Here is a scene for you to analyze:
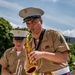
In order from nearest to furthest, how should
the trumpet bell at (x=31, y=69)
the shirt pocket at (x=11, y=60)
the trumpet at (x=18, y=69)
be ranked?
the trumpet bell at (x=31, y=69)
the trumpet at (x=18, y=69)
the shirt pocket at (x=11, y=60)

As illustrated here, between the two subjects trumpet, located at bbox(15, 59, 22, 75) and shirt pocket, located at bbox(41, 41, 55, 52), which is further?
trumpet, located at bbox(15, 59, 22, 75)

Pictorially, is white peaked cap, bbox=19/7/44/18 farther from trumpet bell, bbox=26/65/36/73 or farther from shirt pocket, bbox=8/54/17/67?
shirt pocket, bbox=8/54/17/67

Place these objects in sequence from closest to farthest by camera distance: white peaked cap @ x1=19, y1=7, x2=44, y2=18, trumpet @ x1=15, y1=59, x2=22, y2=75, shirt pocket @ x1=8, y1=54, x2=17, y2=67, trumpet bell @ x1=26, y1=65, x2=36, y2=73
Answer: trumpet bell @ x1=26, y1=65, x2=36, y2=73 < white peaked cap @ x1=19, y1=7, x2=44, y2=18 < trumpet @ x1=15, y1=59, x2=22, y2=75 < shirt pocket @ x1=8, y1=54, x2=17, y2=67

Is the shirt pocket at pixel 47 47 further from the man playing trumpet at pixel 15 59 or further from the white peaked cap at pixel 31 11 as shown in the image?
the man playing trumpet at pixel 15 59

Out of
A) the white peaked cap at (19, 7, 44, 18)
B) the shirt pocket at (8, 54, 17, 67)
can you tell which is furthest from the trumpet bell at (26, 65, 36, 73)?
the shirt pocket at (8, 54, 17, 67)

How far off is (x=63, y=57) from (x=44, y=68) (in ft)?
1.28

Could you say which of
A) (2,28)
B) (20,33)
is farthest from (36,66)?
(2,28)

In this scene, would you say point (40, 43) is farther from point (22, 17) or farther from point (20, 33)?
point (20, 33)

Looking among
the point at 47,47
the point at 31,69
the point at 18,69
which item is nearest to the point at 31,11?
the point at 47,47

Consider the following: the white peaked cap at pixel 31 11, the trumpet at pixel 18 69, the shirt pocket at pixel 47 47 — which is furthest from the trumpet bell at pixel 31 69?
the trumpet at pixel 18 69

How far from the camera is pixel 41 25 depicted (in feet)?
15.2

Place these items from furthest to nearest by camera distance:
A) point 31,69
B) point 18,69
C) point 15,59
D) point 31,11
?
point 15,59
point 18,69
point 31,11
point 31,69

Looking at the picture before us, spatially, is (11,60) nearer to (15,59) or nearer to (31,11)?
(15,59)

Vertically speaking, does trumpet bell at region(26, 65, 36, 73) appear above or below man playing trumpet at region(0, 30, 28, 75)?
above
